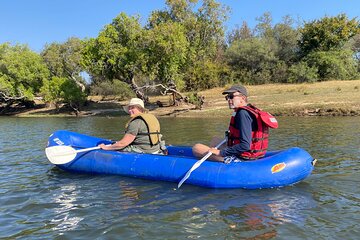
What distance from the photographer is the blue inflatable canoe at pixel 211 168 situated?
18.7ft

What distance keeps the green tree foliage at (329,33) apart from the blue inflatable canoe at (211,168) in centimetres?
2762

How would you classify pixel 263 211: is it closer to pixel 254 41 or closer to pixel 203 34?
pixel 203 34

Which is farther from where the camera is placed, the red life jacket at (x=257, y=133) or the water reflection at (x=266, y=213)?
the red life jacket at (x=257, y=133)

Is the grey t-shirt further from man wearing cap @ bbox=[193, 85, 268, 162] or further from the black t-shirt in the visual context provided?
the black t-shirt

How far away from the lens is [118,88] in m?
33.7

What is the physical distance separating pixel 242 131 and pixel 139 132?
6.93 ft

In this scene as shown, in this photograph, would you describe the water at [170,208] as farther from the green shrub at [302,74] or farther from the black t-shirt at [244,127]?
the green shrub at [302,74]

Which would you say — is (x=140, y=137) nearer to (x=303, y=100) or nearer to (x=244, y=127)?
(x=244, y=127)

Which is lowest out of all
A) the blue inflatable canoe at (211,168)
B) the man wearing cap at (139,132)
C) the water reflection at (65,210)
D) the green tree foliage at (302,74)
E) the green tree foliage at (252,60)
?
the water reflection at (65,210)

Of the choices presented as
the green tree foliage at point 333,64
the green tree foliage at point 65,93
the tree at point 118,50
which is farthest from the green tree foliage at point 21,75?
the green tree foliage at point 333,64

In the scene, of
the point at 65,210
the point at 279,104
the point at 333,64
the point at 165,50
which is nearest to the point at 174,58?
the point at 165,50

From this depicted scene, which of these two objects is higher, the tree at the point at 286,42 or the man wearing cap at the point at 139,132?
the tree at the point at 286,42

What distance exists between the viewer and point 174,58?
2412 centimetres

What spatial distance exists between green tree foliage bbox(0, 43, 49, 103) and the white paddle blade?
25813 millimetres
